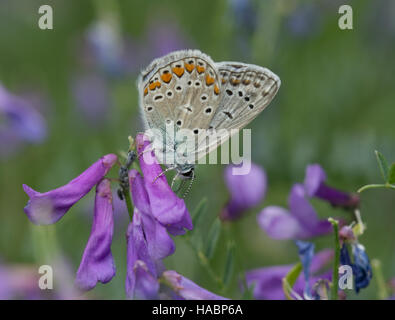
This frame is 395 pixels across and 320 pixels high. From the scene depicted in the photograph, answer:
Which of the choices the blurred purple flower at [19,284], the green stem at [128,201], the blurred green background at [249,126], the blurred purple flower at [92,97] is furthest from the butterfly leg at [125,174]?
the blurred purple flower at [92,97]

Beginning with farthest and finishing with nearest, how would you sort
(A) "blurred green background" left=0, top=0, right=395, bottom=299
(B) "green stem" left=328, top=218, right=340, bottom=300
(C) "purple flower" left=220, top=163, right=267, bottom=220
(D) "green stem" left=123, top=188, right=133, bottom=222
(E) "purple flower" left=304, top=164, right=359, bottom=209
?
(A) "blurred green background" left=0, top=0, right=395, bottom=299 → (C) "purple flower" left=220, top=163, right=267, bottom=220 → (E) "purple flower" left=304, top=164, right=359, bottom=209 → (D) "green stem" left=123, top=188, right=133, bottom=222 → (B) "green stem" left=328, top=218, right=340, bottom=300

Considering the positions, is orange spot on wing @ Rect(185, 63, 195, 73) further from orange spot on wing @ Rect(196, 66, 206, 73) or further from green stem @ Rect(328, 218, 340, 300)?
green stem @ Rect(328, 218, 340, 300)

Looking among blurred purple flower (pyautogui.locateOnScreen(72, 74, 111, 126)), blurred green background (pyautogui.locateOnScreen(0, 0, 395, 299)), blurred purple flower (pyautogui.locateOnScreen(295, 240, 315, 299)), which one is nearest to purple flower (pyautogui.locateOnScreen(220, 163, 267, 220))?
blurred green background (pyautogui.locateOnScreen(0, 0, 395, 299))

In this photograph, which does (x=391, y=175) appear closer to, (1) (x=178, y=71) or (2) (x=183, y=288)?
(2) (x=183, y=288)

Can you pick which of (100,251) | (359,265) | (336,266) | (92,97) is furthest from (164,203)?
(92,97)

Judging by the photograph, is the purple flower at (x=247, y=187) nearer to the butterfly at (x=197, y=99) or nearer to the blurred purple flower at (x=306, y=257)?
the butterfly at (x=197, y=99)
